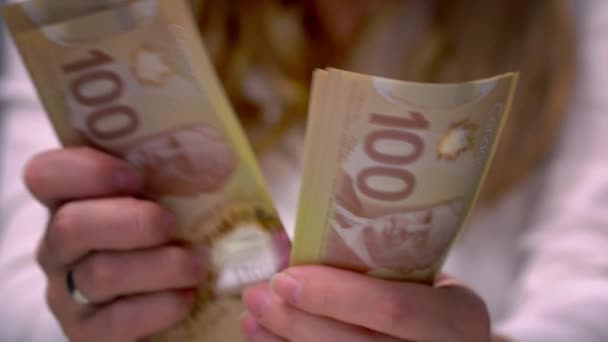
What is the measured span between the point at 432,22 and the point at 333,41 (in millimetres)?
136

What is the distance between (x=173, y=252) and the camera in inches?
15.8

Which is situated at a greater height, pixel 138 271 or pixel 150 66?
pixel 150 66

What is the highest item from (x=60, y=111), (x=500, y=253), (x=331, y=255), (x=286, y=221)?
(x=60, y=111)

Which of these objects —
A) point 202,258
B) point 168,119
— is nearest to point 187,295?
point 202,258

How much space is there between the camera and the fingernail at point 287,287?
362mm

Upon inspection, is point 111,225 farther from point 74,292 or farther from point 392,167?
point 392,167

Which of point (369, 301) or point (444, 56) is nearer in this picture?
point (369, 301)

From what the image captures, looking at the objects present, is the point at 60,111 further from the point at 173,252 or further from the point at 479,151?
the point at 479,151

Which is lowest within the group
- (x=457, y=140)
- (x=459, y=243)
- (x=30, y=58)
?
(x=459, y=243)

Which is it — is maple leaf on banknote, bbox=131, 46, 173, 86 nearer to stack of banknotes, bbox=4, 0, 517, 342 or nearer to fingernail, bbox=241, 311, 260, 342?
stack of banknotes, bbox=4, 0, 517, 342

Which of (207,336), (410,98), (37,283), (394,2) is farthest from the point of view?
(394,2)

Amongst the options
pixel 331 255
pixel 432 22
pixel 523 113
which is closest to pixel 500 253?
pixel 523 113

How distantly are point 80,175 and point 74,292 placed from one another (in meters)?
0.10

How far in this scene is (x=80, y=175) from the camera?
386mm
